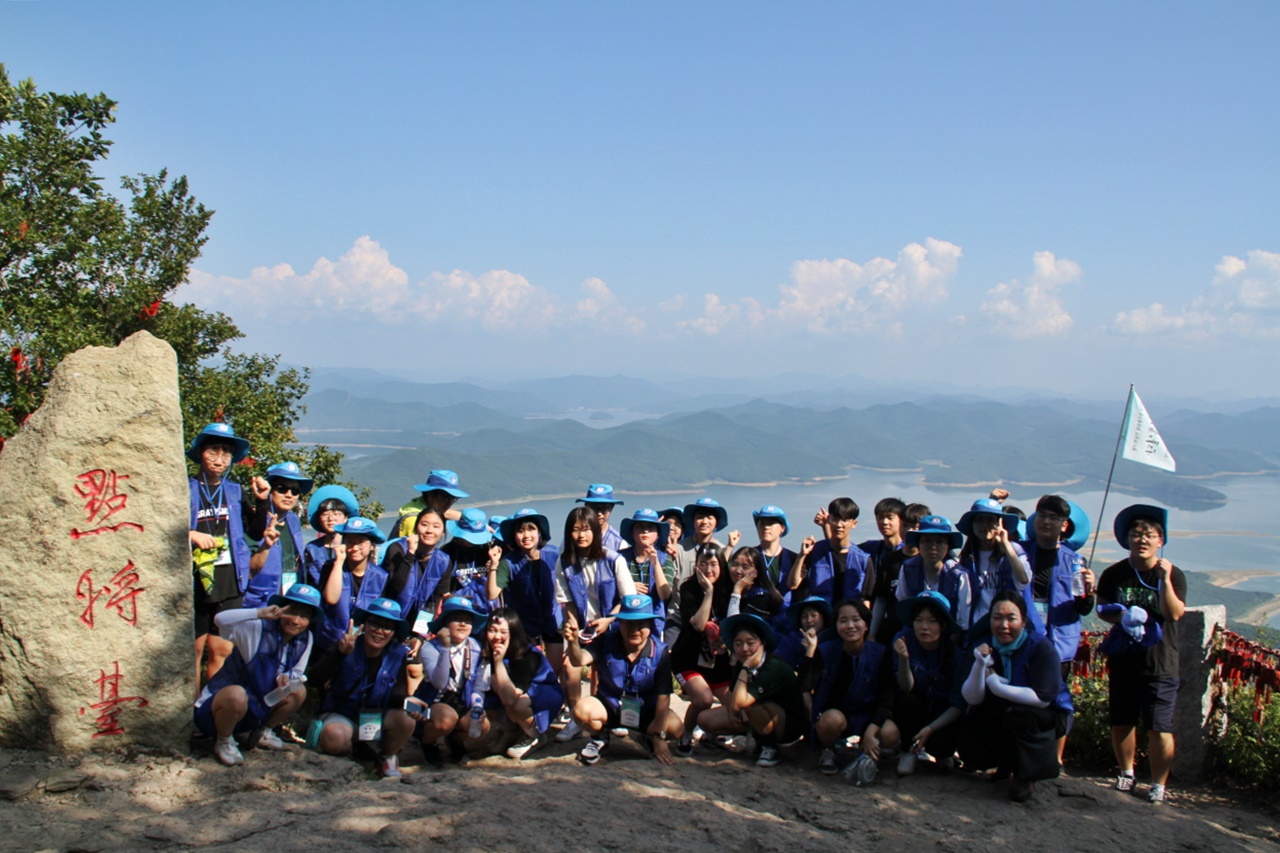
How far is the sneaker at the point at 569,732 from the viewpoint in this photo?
213 inches

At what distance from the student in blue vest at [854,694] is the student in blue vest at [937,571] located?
0.34 metres

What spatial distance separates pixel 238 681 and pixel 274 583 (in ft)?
2.38

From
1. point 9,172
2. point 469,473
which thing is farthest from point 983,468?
point 9,172

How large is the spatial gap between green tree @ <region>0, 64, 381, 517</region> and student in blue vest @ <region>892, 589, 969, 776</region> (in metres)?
9.95

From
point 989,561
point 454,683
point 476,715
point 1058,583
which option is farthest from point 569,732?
point 1058,583

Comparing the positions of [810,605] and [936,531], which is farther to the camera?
[810,605]

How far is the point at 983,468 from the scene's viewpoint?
148250mm

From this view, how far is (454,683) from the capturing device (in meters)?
5.00

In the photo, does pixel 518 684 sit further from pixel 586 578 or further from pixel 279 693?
pixel 279 693

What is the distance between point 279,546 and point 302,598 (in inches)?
33.9

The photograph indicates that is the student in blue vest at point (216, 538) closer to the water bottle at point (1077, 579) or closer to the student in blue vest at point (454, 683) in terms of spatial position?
the student in blue vest at point (454, 683)

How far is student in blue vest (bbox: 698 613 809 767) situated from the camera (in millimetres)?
5207

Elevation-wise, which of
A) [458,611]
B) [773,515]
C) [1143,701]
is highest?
[773,515]

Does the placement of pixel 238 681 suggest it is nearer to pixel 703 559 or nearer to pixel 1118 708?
pixel 703 559
